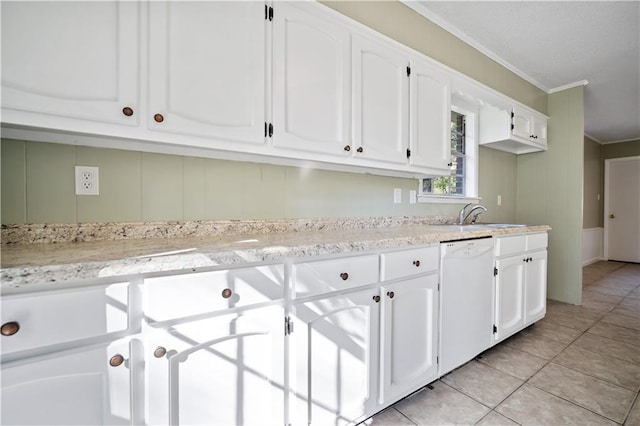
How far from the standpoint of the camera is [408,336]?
140 centimetres

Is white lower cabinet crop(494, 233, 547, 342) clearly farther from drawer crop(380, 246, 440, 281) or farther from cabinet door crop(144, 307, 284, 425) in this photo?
cabinet door crop(144, 307, 284, 425)

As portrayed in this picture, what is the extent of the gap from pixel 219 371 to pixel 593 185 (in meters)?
7.38

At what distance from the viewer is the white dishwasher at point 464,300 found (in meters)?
1.58

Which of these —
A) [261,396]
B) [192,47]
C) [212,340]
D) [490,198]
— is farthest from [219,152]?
[490,198]

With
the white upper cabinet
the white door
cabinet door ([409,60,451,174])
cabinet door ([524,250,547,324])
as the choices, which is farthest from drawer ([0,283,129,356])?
the white door

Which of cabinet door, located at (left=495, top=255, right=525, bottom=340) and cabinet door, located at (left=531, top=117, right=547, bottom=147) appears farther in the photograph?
cabinet door, located at (left=531, top=117, right=547, bottom=147)

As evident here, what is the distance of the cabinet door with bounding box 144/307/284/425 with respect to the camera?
81 cm

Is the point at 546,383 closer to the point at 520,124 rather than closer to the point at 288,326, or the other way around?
the point at 288,326

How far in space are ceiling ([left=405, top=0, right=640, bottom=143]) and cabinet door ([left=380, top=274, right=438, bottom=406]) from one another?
2.04 metres

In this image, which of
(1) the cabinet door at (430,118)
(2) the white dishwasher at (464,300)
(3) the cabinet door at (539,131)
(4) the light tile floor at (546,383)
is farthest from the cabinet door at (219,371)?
(3) the cabinet door at (539,131)

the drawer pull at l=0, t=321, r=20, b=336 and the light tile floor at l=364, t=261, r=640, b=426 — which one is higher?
the drawer pull at l=0, t=321, r=20, b=336

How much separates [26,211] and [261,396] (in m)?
1.09

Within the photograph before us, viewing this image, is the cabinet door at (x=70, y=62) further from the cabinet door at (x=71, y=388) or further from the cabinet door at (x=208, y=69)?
the cabinet door at (x=71, y=388)

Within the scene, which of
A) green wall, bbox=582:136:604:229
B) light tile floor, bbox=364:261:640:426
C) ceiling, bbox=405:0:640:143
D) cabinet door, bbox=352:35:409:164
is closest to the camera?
light tile floor, bbox=364:261:640:426
